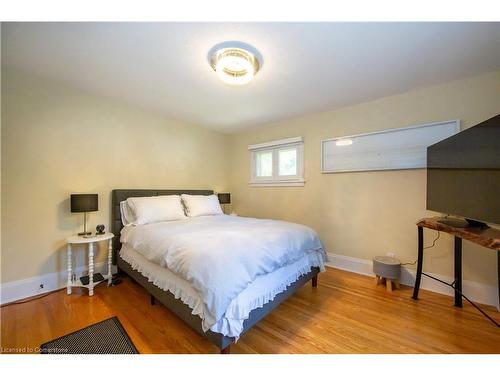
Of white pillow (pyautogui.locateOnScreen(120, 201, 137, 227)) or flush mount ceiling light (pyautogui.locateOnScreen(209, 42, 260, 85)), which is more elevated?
flush mount ceiling light (pyautogui.locateOnScreen(209, 42, 260, 85))

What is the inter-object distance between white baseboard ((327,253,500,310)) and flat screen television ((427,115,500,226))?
840 millimetres

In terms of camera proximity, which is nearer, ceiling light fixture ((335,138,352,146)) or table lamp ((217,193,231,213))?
ceiling light fixture ((335,138,352,146))

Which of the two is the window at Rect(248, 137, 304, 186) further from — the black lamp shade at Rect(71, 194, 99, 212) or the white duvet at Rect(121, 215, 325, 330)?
the black lamp shade at Rect(71, 194, 99, 212)

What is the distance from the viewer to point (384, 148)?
2484mm

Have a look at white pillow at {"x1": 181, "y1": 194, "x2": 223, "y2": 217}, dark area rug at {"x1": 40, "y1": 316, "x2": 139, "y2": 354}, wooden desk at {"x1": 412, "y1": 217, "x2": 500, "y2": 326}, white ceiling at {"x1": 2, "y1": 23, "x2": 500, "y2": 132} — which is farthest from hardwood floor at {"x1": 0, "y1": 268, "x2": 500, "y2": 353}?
white ceiling at {"x1": 2, "y1": 23, "x2": 500, "y2": 132}

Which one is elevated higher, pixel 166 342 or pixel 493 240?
pixel 493 240

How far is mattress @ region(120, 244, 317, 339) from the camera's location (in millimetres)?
1214

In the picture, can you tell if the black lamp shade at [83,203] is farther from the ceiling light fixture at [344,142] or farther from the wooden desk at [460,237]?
the wooden desk at [460,237]

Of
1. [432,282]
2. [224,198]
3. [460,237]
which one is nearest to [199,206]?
[224,198]

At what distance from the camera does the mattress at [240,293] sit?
47.8 inches
